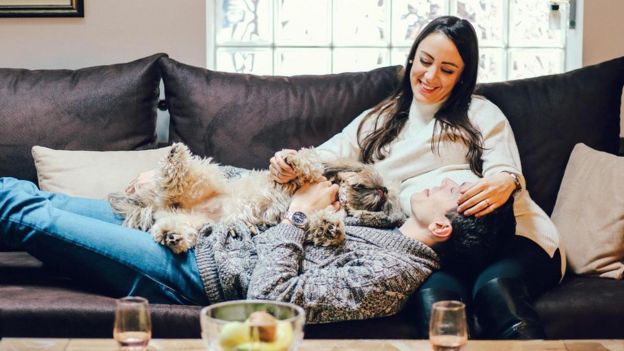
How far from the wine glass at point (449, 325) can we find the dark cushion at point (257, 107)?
4.94ft

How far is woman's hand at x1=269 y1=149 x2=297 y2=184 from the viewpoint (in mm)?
2391

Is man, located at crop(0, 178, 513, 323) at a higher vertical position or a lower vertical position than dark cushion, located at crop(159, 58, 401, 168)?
lower

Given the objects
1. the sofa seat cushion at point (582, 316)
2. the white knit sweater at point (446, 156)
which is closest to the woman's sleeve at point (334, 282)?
the sofa seat cushion at point (582, 316)

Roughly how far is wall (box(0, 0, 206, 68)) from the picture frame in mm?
28

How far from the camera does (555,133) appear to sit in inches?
112

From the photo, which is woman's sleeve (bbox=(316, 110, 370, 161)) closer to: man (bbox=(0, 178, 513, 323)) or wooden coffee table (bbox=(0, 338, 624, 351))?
man (bbox=(0, 178, 513, 323))

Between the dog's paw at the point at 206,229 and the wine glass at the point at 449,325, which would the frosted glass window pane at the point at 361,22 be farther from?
the wine glass at the point at 449,325

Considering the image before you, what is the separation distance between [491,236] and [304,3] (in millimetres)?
1578

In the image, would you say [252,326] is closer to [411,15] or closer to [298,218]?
[298,218]

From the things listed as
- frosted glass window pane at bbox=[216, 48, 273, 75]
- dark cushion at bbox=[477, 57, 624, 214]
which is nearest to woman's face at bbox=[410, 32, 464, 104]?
dark cushion at bbox=[477, 57, 624, 214]

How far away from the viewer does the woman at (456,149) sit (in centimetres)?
229

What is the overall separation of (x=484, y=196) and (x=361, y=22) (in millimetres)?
1391

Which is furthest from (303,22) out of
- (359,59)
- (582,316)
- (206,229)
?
(582,316)

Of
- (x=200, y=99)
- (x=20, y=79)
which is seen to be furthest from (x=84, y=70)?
(x=200, y=99)
